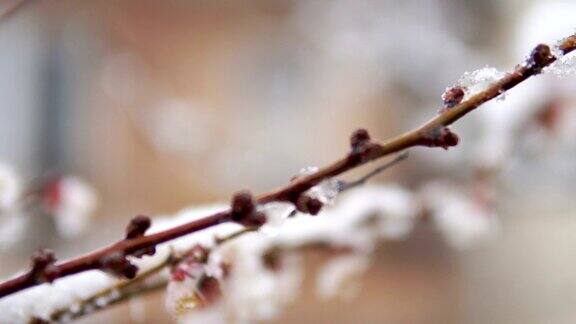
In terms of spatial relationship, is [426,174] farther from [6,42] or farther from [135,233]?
[135,233]

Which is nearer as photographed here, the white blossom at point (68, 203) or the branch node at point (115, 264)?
the branch node at point (115, 264)

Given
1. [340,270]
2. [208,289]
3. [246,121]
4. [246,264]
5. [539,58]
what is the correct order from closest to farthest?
[539,58], [208,289], [246,264], [340,270], [246,121]

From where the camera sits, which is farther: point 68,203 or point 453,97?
point 68,203

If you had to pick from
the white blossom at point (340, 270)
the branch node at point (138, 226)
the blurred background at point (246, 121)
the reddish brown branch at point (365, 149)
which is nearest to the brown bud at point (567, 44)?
the reddish brown branch at point (365, 149)

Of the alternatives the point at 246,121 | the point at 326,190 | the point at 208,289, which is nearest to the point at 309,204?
the point at 326,190

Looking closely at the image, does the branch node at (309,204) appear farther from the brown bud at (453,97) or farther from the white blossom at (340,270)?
the white blossom at (340,270)

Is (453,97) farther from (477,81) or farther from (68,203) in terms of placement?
(68,203)

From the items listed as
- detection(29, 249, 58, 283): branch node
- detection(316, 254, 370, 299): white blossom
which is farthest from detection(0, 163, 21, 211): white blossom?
detection(29, 249, 58, 283): branch node
